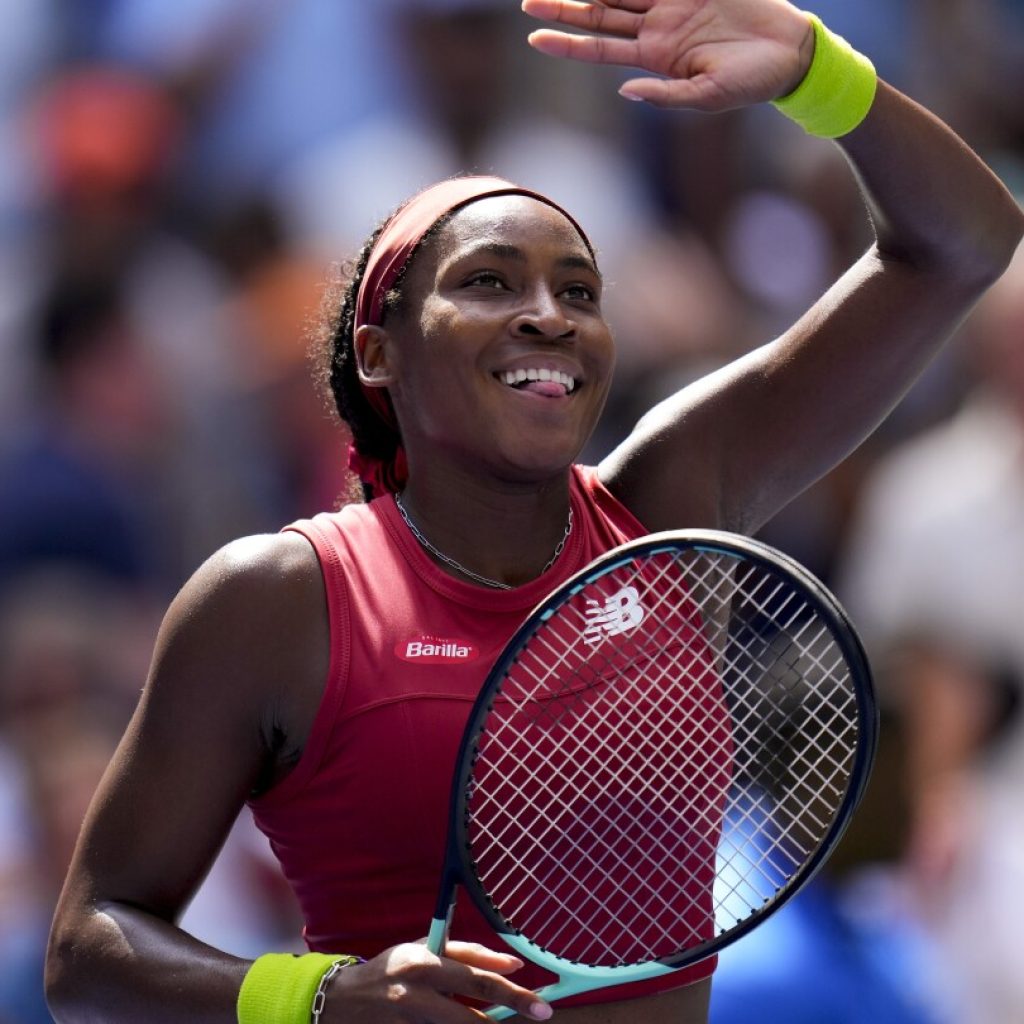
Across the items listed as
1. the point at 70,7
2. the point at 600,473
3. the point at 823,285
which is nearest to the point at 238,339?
the point at 70,7

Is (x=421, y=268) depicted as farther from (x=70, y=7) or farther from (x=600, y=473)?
(x=70, y=7)

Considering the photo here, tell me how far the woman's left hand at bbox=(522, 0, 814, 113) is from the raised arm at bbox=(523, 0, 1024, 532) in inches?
3.6

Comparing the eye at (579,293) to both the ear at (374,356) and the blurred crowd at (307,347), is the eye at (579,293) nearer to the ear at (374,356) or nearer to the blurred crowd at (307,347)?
the ear at (374,356)

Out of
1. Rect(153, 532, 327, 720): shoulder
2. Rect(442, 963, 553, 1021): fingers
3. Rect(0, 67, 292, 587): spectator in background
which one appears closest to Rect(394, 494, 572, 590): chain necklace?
Rect(153, 532, 327, 720): shoulder

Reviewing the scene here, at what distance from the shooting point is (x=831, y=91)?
2.76m

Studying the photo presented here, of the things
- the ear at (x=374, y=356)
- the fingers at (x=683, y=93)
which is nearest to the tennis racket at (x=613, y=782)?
the ear at (x=374, y=356)

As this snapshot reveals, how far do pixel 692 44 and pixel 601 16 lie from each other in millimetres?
126

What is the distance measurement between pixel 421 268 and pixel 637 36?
0.42 metres

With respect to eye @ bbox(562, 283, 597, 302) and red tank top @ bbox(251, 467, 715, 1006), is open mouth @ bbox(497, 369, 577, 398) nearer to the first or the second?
eye @ bbox(562, 283, 597, 302)

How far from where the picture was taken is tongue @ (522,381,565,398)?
2637 millimetres

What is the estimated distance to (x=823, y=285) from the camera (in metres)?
6.36

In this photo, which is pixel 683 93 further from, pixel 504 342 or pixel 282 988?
pixel 282 988

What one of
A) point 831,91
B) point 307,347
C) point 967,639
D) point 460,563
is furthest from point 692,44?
point 307,347

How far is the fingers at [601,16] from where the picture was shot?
8.82 ft
